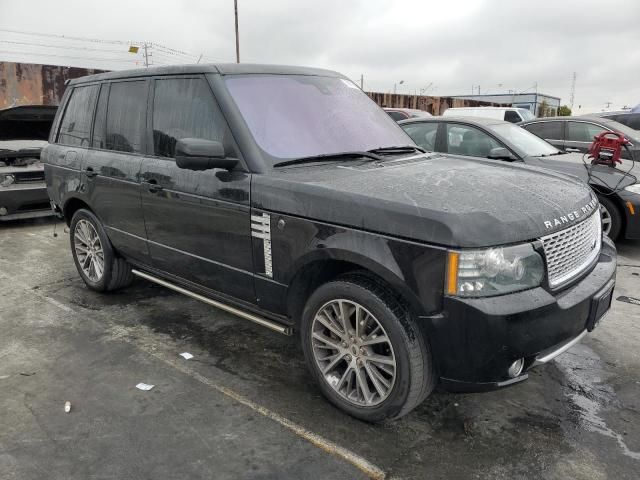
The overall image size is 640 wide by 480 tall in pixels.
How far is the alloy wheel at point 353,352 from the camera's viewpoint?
8.62 ft

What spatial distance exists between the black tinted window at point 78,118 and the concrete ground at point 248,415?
162 cm

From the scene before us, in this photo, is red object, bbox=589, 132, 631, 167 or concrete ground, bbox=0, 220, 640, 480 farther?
red object, bbox=589, 132, 631, 167

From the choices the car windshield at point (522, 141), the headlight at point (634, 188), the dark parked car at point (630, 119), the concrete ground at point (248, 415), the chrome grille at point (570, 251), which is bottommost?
the concrete ground at point (248, 415)

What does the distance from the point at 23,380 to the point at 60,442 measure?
2.74ft

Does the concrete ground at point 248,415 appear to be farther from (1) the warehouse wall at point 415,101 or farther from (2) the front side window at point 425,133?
(1) the warehouse wall at point 415,101

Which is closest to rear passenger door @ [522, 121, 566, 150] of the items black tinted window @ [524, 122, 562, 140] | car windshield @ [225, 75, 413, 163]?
black tinted window @ [524, 122, 562, 140]

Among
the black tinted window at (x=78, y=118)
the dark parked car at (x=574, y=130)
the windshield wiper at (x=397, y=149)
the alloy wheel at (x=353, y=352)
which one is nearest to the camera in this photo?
the alloy wheel at (x=353, y=352)

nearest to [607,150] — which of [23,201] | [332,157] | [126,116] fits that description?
[332,157]

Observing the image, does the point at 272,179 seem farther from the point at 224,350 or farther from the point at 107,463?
the point at 107,463

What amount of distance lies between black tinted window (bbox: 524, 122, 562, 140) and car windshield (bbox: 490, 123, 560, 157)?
2.67 m

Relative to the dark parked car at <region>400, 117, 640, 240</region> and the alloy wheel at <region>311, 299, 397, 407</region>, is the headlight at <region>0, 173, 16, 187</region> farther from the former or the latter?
the alloy wheel at <region>311, 299, 397, 407</region>

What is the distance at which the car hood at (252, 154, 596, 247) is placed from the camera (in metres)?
2.28

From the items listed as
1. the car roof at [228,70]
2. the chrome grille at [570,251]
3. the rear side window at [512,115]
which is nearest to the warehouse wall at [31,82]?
the car roof at [228,70]

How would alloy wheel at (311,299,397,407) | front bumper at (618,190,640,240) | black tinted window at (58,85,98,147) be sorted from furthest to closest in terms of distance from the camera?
front bumper at (618,190,640,240)
black tinted window at (58,85,98,147)
alloy wheel at (311,299,397,407)
